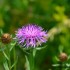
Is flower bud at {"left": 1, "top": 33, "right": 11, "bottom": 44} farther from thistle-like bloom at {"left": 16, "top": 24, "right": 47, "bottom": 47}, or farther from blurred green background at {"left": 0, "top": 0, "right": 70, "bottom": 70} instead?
blurred green background at {"left": 0, "top": 0, "right": 70, "bottom": 70}

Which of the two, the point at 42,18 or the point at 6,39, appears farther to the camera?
the point at 42,18

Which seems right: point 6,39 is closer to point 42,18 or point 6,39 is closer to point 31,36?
point 31,36

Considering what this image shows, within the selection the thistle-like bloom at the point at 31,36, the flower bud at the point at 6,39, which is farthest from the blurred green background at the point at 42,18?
the flower bud at the point at 6,39

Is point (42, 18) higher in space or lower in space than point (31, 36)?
higher

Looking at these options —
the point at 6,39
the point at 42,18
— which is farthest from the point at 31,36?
the point at 42,18

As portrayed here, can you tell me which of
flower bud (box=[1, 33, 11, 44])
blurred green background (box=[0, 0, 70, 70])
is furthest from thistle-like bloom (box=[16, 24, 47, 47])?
blurred green background (box=[0, 0, 70, 70])

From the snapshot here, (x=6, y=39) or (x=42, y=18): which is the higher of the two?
(x=42, y=18)

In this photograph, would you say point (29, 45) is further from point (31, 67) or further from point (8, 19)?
point (8, 19)
